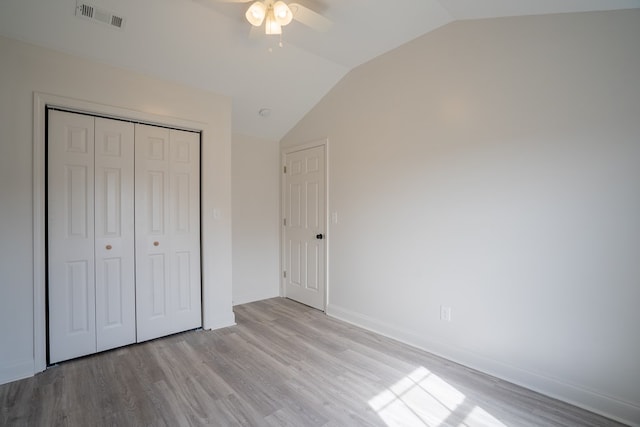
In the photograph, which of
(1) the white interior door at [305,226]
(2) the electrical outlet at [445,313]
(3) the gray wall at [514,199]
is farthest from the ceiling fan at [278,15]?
(2) the electrical outlet at [445,313]

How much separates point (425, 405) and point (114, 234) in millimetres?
2876

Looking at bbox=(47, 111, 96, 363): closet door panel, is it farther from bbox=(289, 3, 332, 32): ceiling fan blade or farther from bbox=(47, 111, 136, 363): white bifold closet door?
bbox=(289, 3, 332, 32): ceiling fan blade

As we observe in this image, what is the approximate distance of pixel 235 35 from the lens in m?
2.71

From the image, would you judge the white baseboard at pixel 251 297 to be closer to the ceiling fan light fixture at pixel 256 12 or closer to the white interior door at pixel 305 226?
the white interior door at pixel 305 226

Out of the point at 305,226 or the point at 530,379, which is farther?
the point at 305,226

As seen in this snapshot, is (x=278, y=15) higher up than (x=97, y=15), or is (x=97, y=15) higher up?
(x=97, y=15)

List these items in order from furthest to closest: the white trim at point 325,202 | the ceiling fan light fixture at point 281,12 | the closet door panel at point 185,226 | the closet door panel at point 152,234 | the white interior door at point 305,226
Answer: the white interior door at point 305,226 → the white trim at point 325,202 → the closet door panel at point 185,226 → the closet door panel at point 152,234 → the ceiling fan light fixture at point 281,12

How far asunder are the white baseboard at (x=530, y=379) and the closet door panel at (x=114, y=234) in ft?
8.13

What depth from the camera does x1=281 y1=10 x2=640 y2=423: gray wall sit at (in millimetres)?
1849

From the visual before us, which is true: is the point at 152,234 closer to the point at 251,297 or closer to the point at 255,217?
the point at 255,217

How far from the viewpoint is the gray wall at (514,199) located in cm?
185

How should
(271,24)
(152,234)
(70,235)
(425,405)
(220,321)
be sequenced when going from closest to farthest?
(425,405) < (271,24) < (70,235) < (152,234) < (220,321)

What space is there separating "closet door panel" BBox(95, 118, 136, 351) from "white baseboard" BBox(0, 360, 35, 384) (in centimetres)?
44

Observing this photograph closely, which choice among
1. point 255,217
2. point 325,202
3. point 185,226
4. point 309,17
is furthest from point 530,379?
point 255,217
